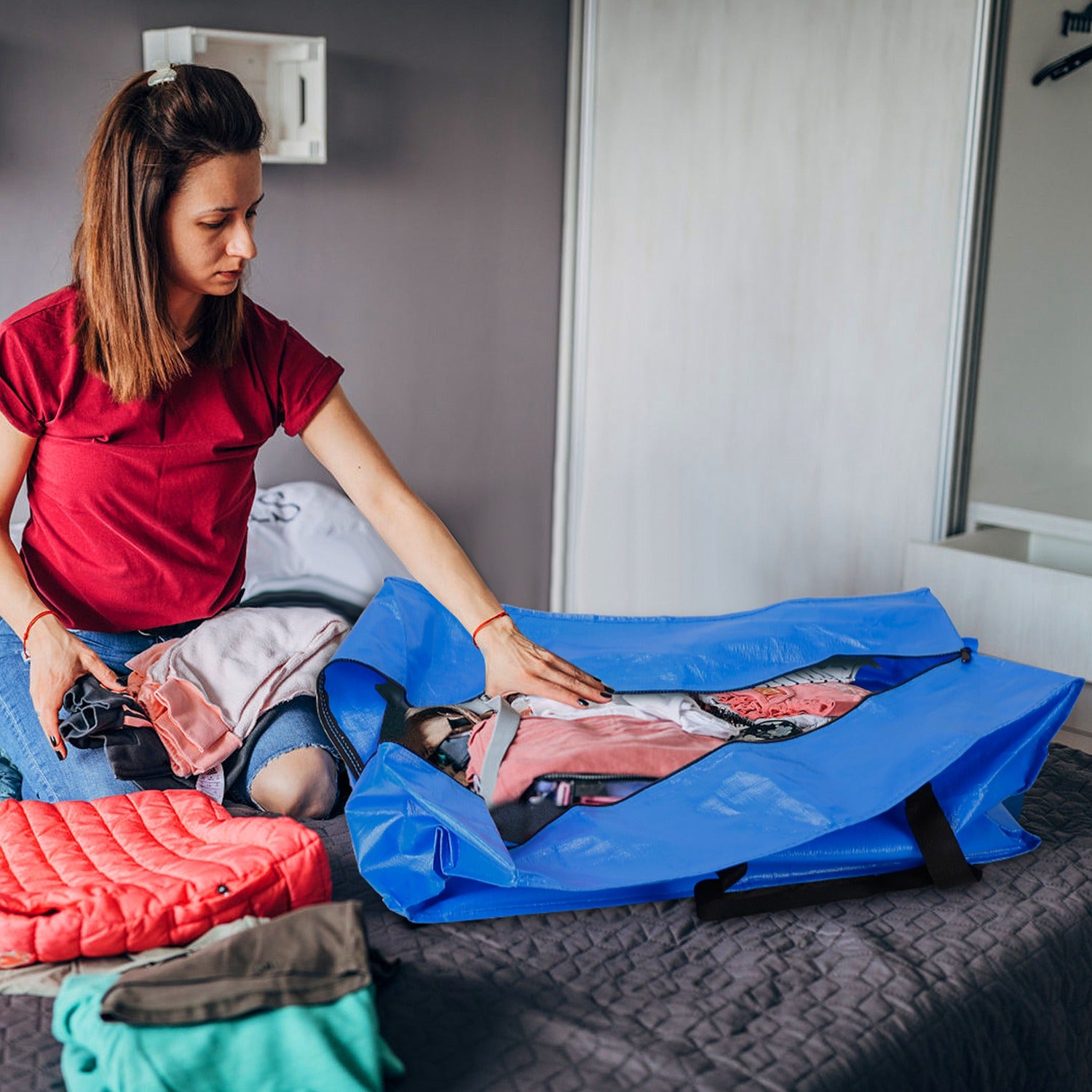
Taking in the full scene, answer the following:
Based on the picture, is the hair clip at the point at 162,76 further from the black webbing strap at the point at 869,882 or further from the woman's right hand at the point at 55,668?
the black webbing strap at the point at 869,882

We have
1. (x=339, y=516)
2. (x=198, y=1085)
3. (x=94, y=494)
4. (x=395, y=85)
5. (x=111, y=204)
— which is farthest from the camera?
(x=395, y=85)

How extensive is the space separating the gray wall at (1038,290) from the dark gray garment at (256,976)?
5.48 feet

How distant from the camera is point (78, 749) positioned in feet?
4.66

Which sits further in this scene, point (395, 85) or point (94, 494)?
point (395, 85)

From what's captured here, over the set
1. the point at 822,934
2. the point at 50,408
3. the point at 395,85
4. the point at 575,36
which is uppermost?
the point at 575,36

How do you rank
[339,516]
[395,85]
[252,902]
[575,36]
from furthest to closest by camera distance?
[575,36]
[395,85]
[339,516]
[252,902]

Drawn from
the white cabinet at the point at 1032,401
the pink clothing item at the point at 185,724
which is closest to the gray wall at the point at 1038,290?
the white cabinet at the point at 1032,401

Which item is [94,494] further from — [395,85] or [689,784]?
[395,85]

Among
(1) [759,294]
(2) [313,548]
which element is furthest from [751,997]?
(1) [759,294]

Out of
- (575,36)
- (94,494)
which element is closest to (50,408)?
(94,494)

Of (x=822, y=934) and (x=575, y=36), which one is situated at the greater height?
(x=575, y=36)

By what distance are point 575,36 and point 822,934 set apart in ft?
7.66

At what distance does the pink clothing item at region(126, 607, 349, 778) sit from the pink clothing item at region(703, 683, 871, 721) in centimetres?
54

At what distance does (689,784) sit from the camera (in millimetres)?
1249
